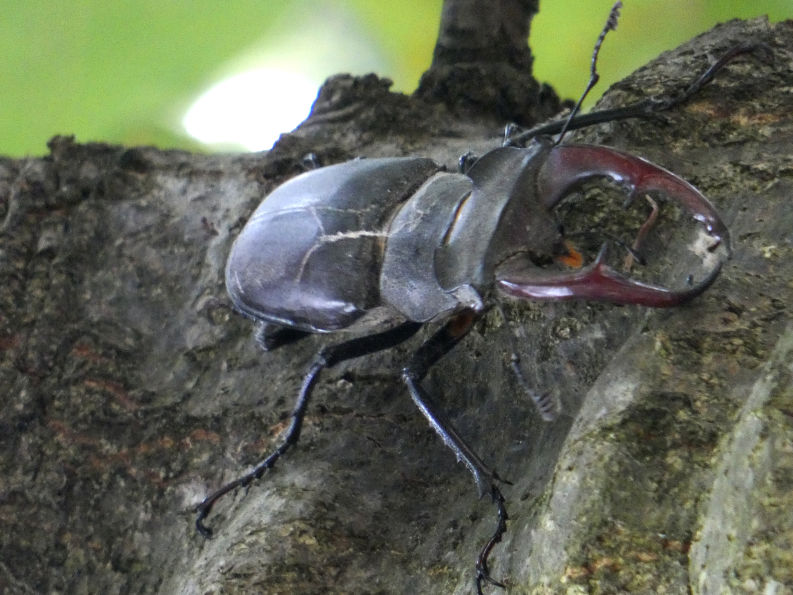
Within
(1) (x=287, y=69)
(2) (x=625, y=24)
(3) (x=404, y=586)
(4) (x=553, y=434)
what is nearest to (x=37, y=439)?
(3) (x=404, y=586)

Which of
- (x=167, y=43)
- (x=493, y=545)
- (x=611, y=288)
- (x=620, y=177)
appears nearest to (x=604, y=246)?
(x=611, y=288)

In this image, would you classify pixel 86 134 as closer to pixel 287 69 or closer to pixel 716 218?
pixel 287 69

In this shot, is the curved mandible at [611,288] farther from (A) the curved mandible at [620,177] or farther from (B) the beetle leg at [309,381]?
(B) the beetle leg at [309,381]

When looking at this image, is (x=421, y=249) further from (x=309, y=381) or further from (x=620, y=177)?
(x=620, y=177)

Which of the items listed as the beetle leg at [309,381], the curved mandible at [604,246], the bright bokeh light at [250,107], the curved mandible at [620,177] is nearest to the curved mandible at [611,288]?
the curved mandible at [604,246]

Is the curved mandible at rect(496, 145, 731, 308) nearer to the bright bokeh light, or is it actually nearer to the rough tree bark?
the rough tree bark
